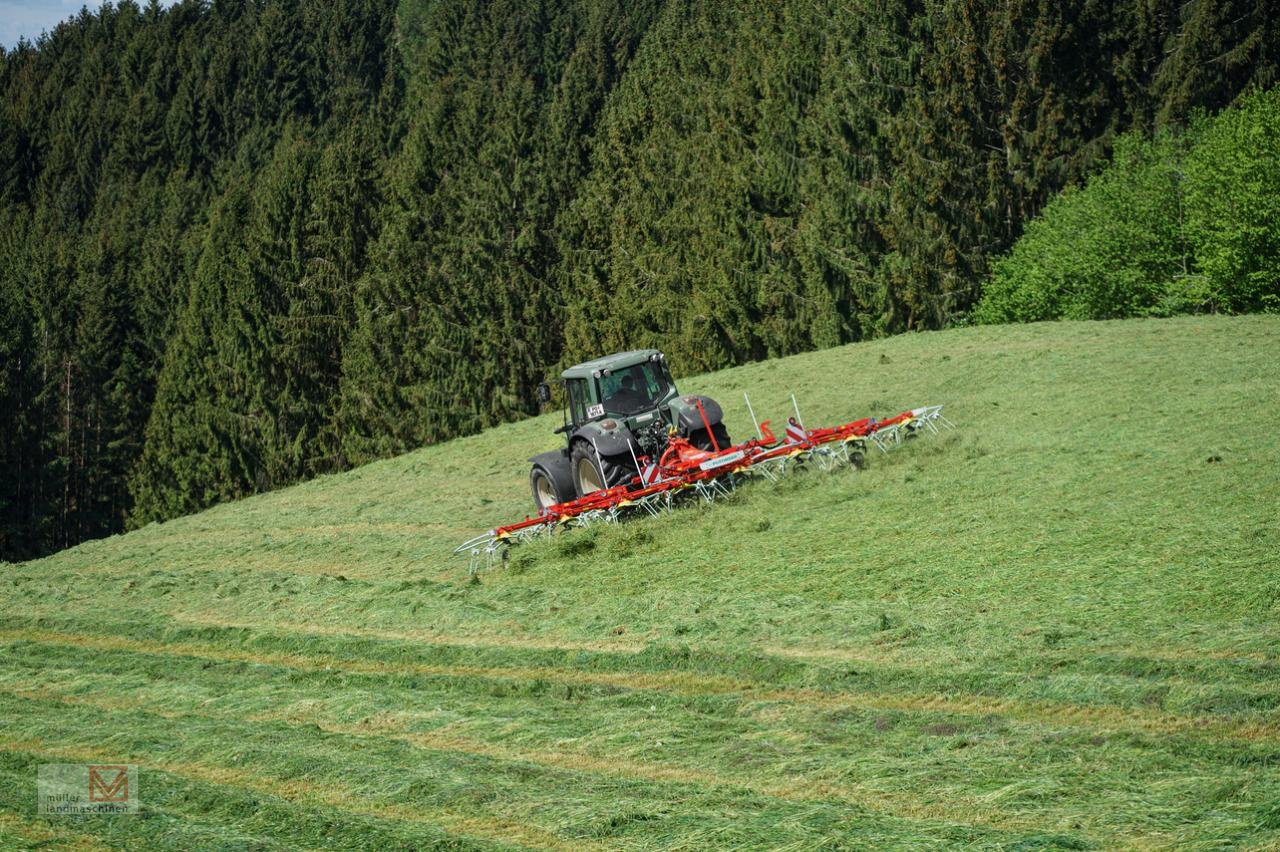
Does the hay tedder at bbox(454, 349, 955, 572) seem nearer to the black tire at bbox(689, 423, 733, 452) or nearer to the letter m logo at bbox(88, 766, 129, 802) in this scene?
the black tire at bbox(689, 423, 733, 452)

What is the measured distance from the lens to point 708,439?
1667 centimetres

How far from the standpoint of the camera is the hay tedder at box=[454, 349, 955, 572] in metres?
15.3

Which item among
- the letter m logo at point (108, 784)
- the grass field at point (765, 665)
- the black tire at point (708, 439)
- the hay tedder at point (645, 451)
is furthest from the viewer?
the black tire at point (708, 439)

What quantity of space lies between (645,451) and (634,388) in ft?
3.12

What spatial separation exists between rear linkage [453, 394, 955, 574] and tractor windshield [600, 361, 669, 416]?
3.19ft

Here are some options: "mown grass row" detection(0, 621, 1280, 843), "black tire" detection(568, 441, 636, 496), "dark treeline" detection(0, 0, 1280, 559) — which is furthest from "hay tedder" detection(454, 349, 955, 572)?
"dark treeline" detection(0, 0, 1280, 559)

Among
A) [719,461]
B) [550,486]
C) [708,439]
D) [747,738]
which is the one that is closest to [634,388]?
[708,439]

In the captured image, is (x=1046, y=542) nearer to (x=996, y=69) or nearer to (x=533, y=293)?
(x=996, y=69)

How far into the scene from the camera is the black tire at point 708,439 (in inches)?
647

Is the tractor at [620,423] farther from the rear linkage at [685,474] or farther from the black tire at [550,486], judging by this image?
the rear linkage at [685,474]

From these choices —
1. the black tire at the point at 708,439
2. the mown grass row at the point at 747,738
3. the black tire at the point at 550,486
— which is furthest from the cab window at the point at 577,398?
the mown grass row at the point at 747,738

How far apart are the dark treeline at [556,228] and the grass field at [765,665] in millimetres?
20147

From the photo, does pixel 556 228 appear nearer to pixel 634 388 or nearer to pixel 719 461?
pixel 634 388

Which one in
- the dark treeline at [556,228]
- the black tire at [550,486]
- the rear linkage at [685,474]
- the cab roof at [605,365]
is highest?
the dark treeline at [556,228]
